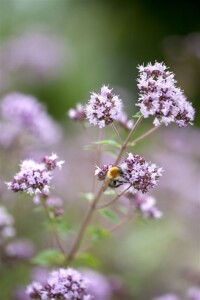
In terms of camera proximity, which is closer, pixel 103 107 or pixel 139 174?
pixel 139 174

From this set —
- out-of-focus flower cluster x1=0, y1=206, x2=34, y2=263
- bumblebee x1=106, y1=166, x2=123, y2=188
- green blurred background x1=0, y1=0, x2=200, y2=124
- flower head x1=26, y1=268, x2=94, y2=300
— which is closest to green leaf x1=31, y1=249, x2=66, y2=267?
flower head x1=26, y1=268, x2=94, y2=300

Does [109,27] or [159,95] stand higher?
[109,27]

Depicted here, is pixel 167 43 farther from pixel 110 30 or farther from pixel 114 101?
pixel 110 30

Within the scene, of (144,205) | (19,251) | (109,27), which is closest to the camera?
(144,205)

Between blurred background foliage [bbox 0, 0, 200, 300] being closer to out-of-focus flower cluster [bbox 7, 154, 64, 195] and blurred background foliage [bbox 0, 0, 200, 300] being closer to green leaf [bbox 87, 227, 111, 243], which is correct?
green leaf [bbox 87, 227, 111, 243]

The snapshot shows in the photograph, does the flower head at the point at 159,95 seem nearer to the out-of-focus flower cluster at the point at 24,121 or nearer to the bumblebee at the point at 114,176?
the bumblebee at the point at 114,176

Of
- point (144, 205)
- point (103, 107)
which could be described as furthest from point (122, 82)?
point (103, 107)

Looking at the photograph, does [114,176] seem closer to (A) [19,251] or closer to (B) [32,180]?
(B) [32,180]

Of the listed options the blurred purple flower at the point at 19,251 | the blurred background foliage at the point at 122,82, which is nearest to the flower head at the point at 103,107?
the blurred purple flower at the point at 19,251
